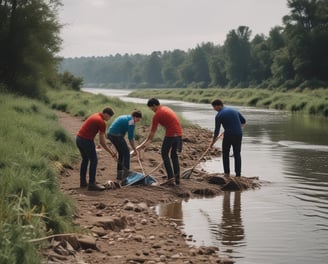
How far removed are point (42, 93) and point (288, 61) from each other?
46.9 meters

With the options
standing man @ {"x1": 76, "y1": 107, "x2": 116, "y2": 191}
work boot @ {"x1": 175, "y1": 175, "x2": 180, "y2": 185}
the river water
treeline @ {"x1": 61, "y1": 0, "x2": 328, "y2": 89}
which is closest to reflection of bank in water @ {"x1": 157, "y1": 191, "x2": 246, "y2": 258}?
the river water

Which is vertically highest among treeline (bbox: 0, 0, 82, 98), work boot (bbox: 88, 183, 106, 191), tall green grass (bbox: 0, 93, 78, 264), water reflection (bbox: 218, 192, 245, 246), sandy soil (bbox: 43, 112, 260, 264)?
treeline (bbox: 0, 0, 82, 98)

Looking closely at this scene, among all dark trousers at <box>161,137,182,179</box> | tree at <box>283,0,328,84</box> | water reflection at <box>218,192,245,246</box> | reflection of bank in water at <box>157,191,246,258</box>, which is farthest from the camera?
tree at <box>283,0,328,84</box>

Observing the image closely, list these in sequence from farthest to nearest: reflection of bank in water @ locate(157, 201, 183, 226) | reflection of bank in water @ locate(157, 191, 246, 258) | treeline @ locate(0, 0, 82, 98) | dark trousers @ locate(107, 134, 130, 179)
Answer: treeline @ locate(0, 0, 82, 98)
dark trousers @ locate(107, 134, 130, 179)
reflection of bank in water @ locate(157, 201, 183, 226)
reflection of bank in water @ locate(157, 191, 246, 258)

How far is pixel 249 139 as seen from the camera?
23312 millimetres

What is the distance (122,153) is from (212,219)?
3.34 m

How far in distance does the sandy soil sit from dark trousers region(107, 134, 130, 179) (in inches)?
18.9

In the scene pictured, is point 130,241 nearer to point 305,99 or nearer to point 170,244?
point 170,244

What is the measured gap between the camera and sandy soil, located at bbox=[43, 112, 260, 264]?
260 inches

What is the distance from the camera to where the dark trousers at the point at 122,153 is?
37.7 ft

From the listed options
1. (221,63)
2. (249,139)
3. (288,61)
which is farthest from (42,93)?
(221,63)

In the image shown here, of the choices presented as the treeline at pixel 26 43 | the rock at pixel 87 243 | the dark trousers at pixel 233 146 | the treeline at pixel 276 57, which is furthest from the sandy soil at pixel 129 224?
the treeline at pixel 276 57

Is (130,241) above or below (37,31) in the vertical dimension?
below

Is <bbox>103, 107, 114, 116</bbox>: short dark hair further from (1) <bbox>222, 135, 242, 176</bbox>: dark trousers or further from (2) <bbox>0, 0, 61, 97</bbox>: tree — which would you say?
(2) <bbox>0, 0, 61, 97</bbox>: tree
